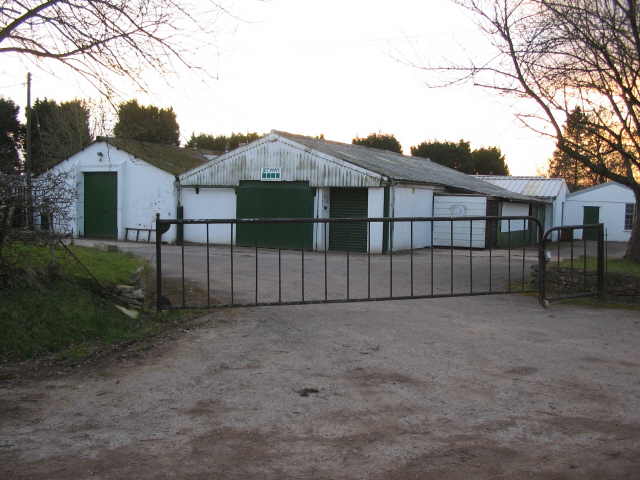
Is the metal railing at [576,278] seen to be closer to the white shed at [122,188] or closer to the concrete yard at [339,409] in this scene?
the concrete yard at [339,409]

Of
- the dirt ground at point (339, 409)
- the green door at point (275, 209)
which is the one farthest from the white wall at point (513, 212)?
the dirt ground at point (339, 409)

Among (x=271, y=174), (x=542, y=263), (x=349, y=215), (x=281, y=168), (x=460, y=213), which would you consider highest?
(x=281, y=168)

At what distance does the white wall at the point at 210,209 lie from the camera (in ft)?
83.7

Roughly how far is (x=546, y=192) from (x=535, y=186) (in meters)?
1.34

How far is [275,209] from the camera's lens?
24.4 metres

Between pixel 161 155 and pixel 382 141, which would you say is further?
pixel 382 141

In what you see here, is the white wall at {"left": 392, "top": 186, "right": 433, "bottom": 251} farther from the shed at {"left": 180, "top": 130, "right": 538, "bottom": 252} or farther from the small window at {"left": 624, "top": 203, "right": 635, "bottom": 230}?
the small window at {"left": 624, "top": 203, "right": 635, "bottom": 230}

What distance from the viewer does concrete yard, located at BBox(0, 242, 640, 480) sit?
12.4 ft

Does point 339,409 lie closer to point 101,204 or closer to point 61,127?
point 101,204

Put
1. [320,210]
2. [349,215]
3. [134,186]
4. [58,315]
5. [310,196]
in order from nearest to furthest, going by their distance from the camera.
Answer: [58,315]
[349,215]
[320,210]
[310,196]
[134,186]

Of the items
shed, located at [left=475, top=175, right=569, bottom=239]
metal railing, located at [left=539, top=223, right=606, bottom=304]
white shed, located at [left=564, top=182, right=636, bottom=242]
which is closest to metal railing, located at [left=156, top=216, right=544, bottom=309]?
metal railing, located at [left=539, top=223, right=606, bottom=304]

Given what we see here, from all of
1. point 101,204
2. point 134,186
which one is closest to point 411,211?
point 134,186

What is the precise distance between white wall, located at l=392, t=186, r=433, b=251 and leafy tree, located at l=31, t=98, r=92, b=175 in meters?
24.6

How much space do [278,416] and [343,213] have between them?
18.8 m
